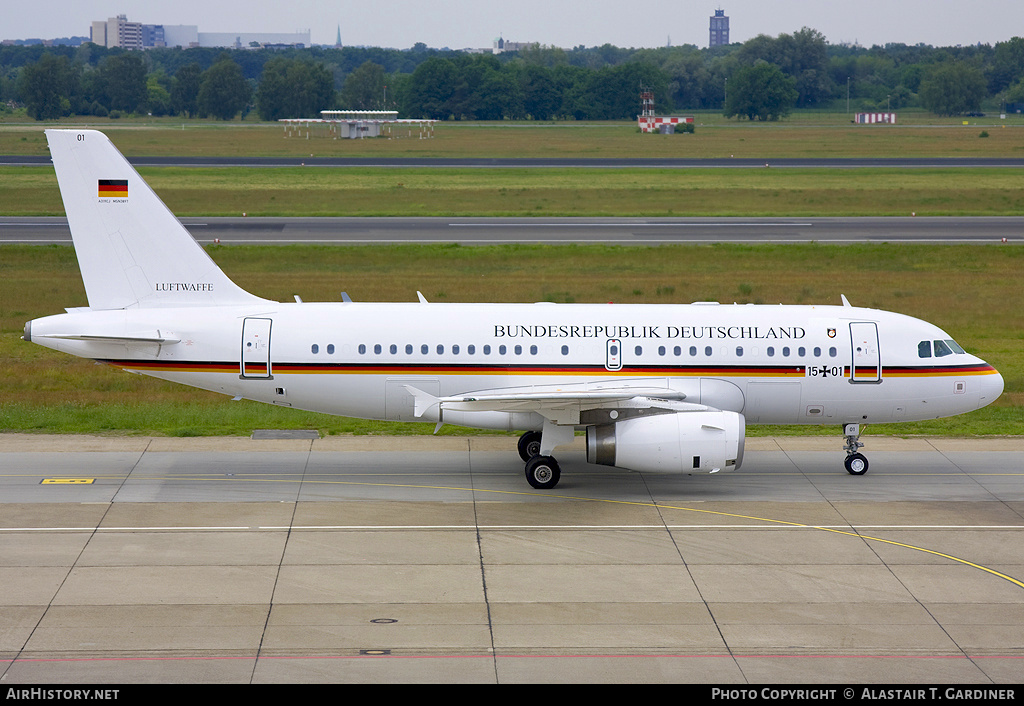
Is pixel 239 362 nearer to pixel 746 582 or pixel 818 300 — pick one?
pixel 746 582

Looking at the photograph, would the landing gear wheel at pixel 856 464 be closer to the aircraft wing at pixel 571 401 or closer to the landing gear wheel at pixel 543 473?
the aircraft wing at pixel 571 401

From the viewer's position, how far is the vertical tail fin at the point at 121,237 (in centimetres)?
2556

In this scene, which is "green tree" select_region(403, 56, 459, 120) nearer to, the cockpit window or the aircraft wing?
the cockpit window

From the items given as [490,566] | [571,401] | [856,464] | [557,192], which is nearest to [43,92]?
[557,192]

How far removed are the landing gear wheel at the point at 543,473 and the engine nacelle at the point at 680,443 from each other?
5.48 feet

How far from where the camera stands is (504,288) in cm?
5156

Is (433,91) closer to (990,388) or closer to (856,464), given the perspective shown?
(856,464)

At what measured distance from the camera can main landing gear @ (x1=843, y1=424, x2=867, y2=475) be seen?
2681 centimetres

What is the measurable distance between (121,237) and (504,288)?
27195mm

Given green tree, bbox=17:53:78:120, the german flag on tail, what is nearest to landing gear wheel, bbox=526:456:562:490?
the german flag on tail

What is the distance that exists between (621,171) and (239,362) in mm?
83325

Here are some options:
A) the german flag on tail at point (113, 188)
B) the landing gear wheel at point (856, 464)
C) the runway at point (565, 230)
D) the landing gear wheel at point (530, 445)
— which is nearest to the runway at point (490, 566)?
the landing gear wheel at point (856, 464)

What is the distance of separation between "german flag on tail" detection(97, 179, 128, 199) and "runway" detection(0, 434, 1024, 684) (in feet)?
21.3
